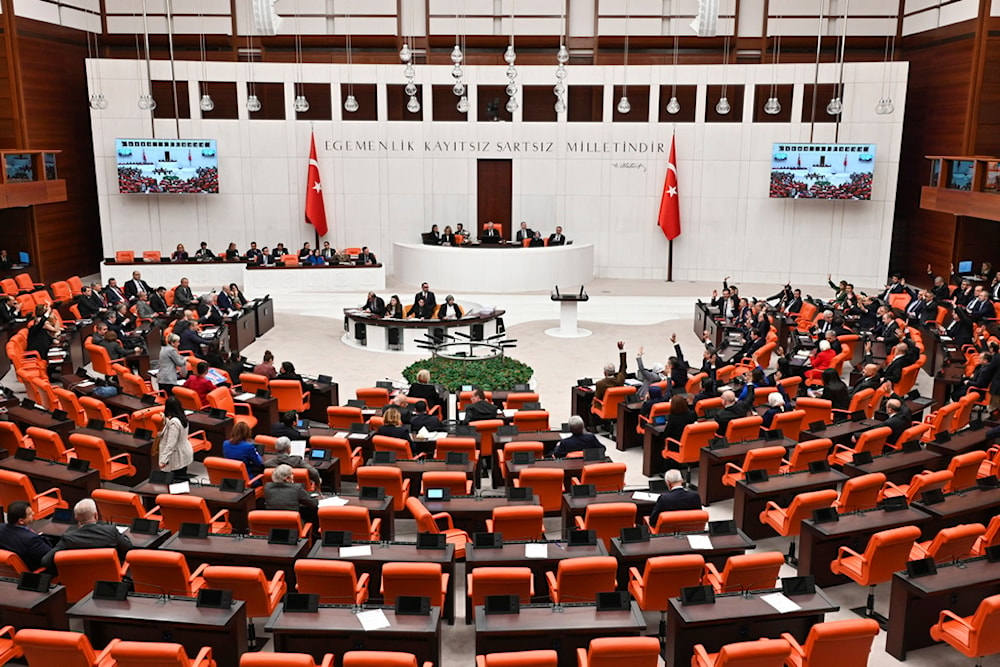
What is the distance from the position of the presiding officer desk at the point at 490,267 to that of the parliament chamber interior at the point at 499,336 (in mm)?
125

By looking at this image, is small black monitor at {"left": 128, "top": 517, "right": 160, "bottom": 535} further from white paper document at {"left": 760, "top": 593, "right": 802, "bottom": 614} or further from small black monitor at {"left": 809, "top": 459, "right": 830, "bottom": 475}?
small black monitor at {"left": 809, "top": 459, "right": 830, "bottom": 475}

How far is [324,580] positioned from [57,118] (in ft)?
75.4

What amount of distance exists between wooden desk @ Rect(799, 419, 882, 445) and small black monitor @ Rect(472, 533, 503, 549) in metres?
5.04

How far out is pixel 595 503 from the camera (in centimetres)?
829

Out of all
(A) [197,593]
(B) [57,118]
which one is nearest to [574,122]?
(B) [57,118]

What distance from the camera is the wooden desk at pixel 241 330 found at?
1734 centimetres

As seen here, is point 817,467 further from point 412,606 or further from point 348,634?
point 348,634

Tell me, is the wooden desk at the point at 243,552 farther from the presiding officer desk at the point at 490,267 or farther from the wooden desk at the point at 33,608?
the presiding officer desk at the point at 490,267

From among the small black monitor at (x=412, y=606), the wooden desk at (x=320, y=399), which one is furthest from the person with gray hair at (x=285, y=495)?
the wooden desk at (x=320, y=399)

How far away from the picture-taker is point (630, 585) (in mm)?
7047

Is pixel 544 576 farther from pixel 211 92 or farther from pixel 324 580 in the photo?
pixel 211 92

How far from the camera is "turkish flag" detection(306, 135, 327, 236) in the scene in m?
25.2

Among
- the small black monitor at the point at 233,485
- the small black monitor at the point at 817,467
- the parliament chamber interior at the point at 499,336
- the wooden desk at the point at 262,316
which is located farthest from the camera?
the wooden desk at the point at 262,316

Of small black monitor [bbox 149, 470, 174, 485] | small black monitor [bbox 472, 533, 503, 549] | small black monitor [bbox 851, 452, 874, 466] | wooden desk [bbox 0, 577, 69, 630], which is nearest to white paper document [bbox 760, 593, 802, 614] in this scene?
small black monitor [bbox 472, 533, 503, 549]
